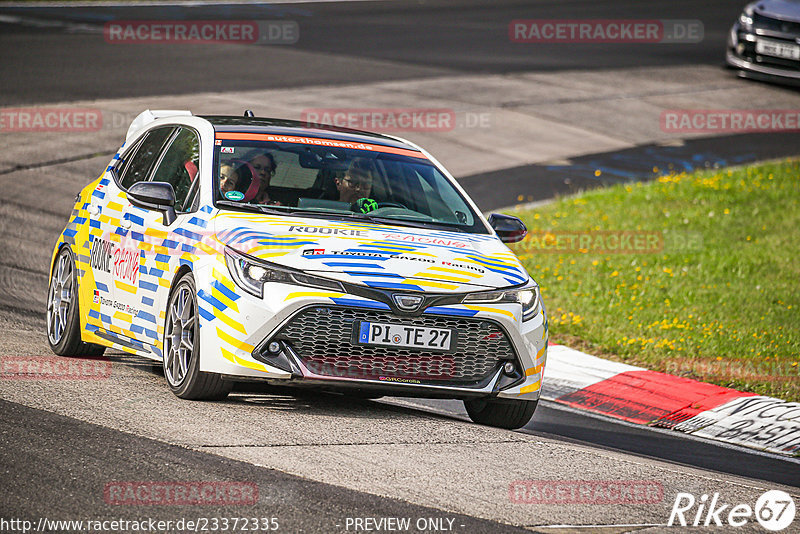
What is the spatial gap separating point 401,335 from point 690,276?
7235 mm

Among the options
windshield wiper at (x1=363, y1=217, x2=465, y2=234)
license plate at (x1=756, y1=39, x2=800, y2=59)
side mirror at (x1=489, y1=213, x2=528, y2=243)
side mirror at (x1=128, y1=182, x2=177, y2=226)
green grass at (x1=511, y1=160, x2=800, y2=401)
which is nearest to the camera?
side mirror at (x1=128, y1=182, x2=177, y2=226)

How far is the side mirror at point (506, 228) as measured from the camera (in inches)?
329

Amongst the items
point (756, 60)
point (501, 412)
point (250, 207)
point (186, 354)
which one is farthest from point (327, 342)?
point (756, 60)

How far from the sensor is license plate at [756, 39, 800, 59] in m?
23.6

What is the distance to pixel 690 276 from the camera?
13555 millimetres

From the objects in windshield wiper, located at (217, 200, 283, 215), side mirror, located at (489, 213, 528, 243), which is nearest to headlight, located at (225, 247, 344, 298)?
windshield wiper, located at (217, 200, 283, 215)

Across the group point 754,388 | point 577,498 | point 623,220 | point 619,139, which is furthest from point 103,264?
point 619,139

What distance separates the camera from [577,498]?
6094 millimetres

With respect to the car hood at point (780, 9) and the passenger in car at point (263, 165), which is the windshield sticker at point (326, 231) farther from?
the car hood at point (780, 9)

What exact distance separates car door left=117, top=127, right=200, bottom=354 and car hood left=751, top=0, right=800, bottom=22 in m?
17.5

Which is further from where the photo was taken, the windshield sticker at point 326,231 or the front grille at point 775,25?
the front grille at point 775,25

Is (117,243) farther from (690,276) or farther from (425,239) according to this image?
(690,276)

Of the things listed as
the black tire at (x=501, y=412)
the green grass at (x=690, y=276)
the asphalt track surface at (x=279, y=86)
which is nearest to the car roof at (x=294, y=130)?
the asphalt track surface at (x=279, y=86)

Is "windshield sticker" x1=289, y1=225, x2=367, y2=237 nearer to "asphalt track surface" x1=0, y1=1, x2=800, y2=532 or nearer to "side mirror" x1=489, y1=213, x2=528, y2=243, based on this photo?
"asphalt track surface" x1=0, y1=1, x2=800, y2=532
